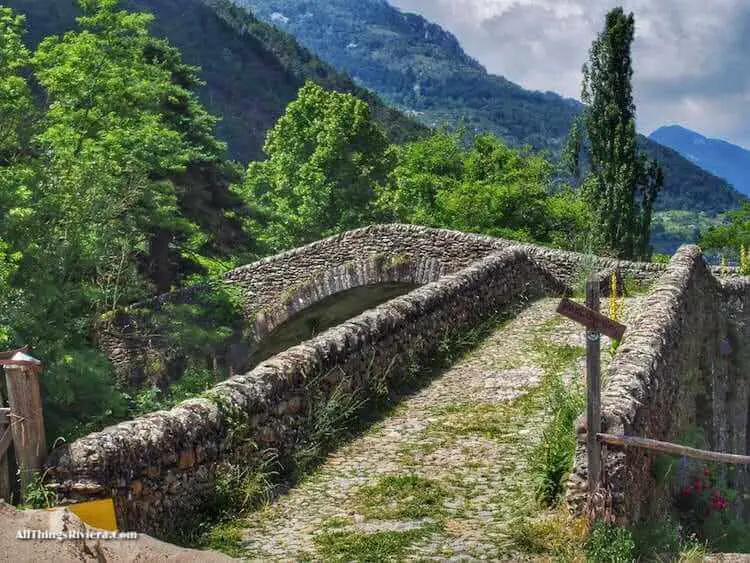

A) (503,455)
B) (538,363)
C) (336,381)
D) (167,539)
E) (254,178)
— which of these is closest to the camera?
(167,539)

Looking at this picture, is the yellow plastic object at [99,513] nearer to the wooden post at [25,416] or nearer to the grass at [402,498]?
the wooden post at [25,416]

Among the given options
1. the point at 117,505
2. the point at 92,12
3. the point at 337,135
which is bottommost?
the point at 117,505

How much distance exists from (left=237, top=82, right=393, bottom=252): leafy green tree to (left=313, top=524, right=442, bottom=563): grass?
30828mm

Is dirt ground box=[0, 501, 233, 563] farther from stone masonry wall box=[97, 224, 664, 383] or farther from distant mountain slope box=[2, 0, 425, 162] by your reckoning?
distant mountain slope box=[2, 0, 425, 162]

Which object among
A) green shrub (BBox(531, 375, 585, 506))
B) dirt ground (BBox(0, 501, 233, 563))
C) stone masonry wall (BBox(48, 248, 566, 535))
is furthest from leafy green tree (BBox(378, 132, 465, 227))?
dirt ground (BBox(0, 501, 233, 563))

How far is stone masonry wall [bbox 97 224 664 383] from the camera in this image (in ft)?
59.7

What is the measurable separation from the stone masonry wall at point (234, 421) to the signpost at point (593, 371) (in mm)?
2611

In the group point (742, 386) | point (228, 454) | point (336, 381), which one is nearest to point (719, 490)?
point (336, 381)

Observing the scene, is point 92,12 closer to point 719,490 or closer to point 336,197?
point 336,197

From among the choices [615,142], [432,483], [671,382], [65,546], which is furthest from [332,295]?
[615,142]

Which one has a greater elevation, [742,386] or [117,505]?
[117,505]

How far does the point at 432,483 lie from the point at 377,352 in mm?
2777

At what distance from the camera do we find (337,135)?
39281 millimetres

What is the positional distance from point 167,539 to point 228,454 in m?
1.04
